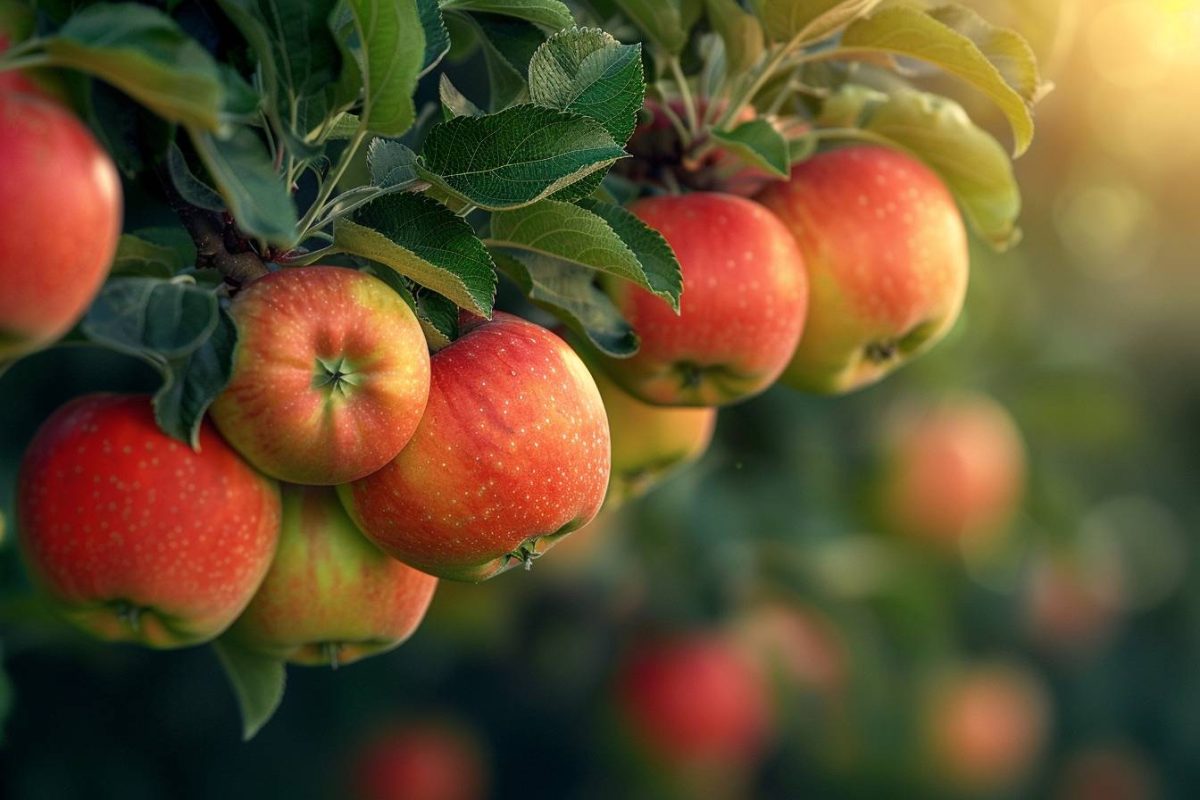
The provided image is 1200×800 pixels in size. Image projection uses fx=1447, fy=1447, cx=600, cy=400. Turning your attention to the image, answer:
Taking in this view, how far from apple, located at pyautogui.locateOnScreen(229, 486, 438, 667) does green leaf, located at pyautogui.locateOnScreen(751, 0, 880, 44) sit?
Result: 1.42ft

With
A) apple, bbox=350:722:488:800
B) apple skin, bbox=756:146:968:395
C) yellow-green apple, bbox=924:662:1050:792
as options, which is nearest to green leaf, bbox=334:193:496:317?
apple skin, bbox=756:146:968:395

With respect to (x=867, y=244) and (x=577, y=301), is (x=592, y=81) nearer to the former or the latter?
(x=577, y=301)

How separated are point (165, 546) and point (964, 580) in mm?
2490

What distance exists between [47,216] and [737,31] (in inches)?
23.6

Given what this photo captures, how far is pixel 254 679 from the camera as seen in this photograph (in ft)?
3.34

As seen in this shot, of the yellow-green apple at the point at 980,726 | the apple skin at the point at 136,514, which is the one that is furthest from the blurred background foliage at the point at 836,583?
the apple skin at the point at 136,514

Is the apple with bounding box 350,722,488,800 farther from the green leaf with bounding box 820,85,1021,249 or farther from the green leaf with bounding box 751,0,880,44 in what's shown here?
the green leaf with bounding box 751,0,880,44

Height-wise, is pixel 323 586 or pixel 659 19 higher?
pixel 659 19

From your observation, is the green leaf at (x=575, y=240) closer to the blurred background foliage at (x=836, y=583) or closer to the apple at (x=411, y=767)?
the blurred background foliage at (x=836, y=583)

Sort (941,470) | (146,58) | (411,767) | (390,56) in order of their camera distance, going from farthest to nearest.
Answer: (411,767) < (941,470) < (390,56) < (146,58)

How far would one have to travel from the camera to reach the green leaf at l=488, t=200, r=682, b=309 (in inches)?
33.4

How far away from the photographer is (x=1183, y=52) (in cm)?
300

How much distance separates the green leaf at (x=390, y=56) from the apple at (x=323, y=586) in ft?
0.87

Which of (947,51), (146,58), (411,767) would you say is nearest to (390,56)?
(146,58)
